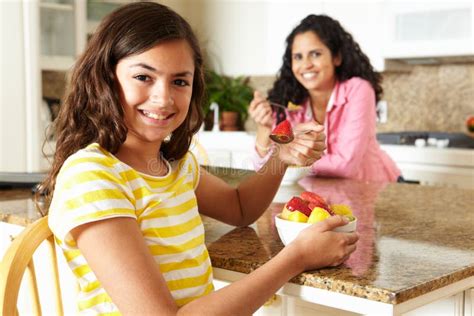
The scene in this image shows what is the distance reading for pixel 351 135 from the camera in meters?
2.56

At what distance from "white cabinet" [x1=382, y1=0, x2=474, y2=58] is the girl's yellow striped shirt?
289cm

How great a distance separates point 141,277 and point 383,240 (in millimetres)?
582

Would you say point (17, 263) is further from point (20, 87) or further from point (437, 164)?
point (437, 164)

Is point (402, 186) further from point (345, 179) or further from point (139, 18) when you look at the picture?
point (139, 18)

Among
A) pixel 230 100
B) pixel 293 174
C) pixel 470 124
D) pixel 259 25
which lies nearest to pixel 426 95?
pixel 470 124

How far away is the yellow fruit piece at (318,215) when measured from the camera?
1183mm

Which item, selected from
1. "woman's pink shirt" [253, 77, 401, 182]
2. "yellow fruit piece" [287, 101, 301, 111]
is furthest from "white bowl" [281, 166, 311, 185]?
"yellow fruit piece" [287, 101, 301, 111]

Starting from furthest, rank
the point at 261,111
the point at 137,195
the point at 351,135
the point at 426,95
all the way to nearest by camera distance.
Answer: the point at 426,95 → the point at 351,135 → the point at 261,111 → the point at 137,195

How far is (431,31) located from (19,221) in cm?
300

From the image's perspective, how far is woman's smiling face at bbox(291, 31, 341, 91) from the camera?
270 cm

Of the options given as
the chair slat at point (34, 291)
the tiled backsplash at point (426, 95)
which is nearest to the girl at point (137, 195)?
the chair slat at point (34, 291)

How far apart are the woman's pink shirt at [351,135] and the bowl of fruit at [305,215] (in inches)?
47.8

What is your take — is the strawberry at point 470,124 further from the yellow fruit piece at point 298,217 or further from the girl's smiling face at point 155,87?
the girl's smiling face at point 155,87

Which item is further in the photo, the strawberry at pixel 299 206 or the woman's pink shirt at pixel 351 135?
the woman's pink shirt at pixel 351 135
